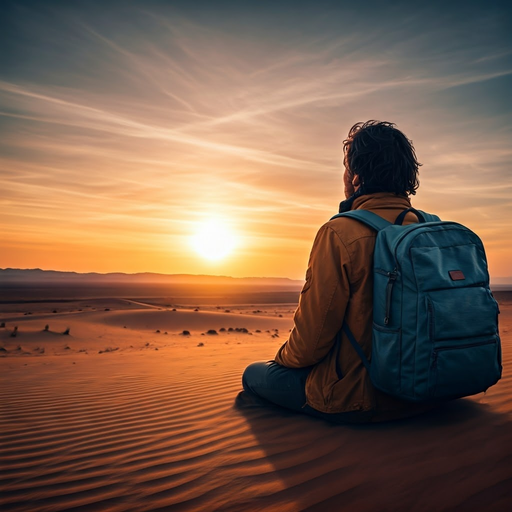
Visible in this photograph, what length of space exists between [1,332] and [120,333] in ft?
11.7

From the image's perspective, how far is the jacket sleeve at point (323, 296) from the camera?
237 centimetres

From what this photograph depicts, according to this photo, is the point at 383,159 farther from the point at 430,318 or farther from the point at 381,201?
the point at 430,318

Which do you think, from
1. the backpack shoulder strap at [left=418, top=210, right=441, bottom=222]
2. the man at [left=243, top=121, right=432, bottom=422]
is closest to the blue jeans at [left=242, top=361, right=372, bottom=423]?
the man at [left=243, top=121, right=432, bottom=422]

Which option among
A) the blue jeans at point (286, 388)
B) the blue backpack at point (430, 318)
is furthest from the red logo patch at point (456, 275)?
the blue jeans at point (286, 388)

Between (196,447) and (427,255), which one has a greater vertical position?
(427,255)

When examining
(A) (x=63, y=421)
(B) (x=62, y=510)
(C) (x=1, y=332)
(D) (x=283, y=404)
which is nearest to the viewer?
(B) (x=62, y=510)

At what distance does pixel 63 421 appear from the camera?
347 cm

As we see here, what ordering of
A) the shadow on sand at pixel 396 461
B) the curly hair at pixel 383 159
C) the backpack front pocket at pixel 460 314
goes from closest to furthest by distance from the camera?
the shadow on sand at pixel 396 461 < the backpack front pocket at pixel 460 314 < the curly hair at pixel 383 159

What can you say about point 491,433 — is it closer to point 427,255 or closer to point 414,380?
point 414,380

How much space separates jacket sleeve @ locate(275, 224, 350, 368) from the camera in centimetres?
237

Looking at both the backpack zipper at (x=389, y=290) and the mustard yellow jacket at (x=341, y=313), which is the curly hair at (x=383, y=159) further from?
the backpack zipper at (x=389, y=290)

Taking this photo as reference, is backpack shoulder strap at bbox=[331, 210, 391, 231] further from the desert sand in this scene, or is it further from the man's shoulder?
the desert sand

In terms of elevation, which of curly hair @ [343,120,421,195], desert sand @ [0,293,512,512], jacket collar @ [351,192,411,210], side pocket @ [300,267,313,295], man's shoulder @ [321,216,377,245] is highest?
curly hair @ [343,120,421,195]

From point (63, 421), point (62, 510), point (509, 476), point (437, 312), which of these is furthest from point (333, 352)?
point (63, 421)
